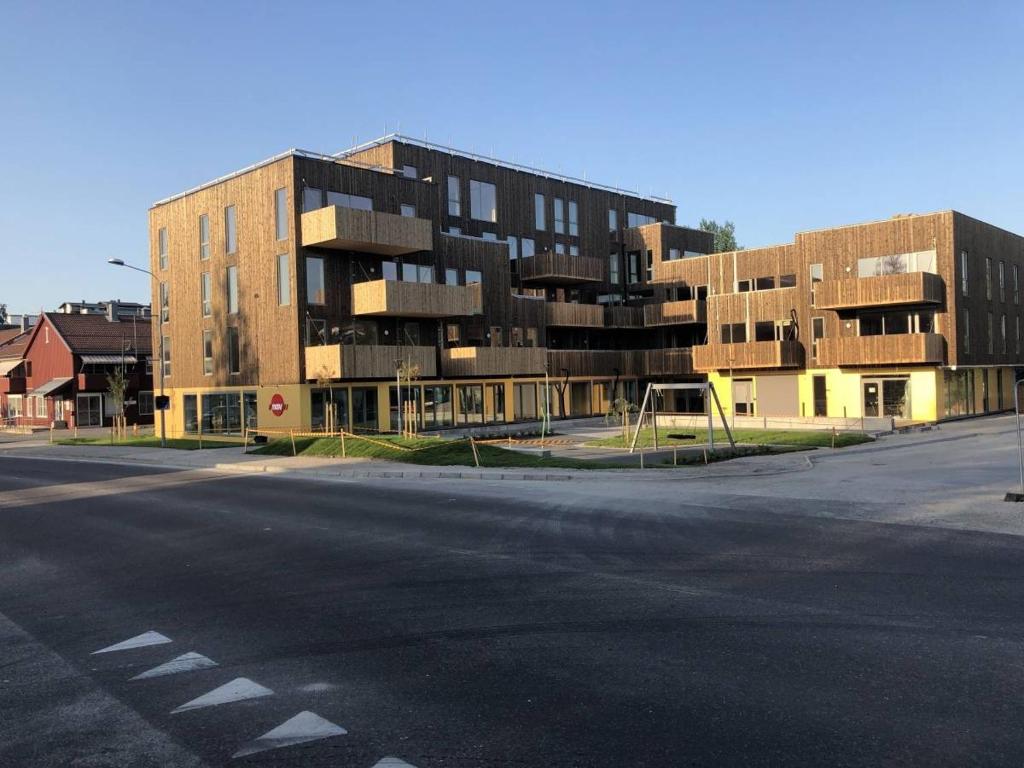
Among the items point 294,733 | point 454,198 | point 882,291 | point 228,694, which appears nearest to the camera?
point 294,733

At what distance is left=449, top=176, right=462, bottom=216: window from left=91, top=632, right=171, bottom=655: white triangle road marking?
40.6 meters

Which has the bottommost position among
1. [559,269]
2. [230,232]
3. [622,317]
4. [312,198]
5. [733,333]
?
[733,333]

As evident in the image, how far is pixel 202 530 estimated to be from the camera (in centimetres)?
1329

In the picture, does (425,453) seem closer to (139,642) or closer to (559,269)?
(139,642)

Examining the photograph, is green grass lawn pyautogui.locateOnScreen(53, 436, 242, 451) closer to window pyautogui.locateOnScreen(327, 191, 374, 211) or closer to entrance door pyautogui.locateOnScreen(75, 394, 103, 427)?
window pyautogui.locateOnScreen(327, 191, 374, 211)

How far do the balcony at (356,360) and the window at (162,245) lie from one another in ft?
49.7

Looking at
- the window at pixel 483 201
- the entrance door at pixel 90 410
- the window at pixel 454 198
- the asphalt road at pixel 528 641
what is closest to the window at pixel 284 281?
the window at pixel 454 198

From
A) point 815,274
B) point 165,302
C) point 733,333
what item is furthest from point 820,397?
point 165,302

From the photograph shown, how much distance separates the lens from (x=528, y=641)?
6.85 metres

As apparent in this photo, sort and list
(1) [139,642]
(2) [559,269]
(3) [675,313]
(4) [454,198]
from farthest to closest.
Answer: (3) [675,313] < (2) [559,269] < (4) [454,198] < (1) [139,642]

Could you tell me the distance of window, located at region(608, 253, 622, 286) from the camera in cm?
5553

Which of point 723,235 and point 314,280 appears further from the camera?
point 723,235

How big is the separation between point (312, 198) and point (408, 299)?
6172 mm

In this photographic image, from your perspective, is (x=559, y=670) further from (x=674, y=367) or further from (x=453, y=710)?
(x=674, y=367)
